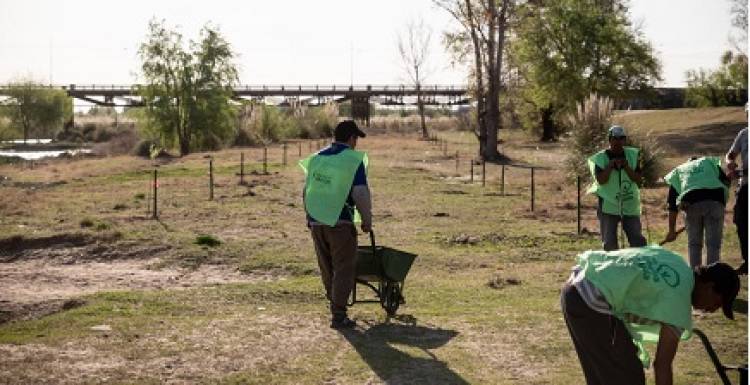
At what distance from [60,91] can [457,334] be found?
3220 inches

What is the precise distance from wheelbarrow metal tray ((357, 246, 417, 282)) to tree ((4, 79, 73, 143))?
255 feet

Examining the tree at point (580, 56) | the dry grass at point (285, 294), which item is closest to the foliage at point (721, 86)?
the tree at point (580, 56)

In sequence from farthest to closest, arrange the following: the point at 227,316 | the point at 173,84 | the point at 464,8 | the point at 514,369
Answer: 1. the point at 173,84
2. the point at 464,8
3. the point at 227,316
4. the point at 514,369

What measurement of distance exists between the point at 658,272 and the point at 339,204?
4615 mm

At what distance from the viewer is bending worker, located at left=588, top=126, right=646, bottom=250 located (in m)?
10.9

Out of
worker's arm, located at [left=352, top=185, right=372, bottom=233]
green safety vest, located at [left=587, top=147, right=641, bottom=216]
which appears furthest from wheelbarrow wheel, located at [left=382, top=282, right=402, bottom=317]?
green safety vest, located at [left=587, top=147, right=641, bottom=216]

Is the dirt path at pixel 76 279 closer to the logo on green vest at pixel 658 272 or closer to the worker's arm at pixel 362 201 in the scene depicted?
the worker's arm at pixel 362 201

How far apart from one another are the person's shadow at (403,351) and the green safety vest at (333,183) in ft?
3.81

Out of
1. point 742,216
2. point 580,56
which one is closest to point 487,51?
point 580,56

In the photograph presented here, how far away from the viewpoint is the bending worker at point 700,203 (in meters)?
11.1

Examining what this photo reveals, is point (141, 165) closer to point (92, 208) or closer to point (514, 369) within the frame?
point (92, 208)

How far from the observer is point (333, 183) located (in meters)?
9.41

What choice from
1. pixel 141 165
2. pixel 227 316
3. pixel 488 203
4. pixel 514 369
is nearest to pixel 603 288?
pixel 514 369

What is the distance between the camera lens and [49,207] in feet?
72.1
